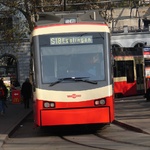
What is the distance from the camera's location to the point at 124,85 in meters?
32.4

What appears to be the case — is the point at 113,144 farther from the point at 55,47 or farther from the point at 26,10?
the point at 26,10

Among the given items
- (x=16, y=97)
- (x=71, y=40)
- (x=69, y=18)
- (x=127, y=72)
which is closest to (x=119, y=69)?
(x=127, y=72)

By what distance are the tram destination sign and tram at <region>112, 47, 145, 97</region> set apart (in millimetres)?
18294

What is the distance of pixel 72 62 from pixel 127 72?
19857mm

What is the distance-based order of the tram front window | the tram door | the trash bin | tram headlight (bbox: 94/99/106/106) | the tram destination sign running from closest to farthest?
tram headlight (bbox: 94/99/106/106) → the tram front window → the tram destination sign → the trash bin → the tram door

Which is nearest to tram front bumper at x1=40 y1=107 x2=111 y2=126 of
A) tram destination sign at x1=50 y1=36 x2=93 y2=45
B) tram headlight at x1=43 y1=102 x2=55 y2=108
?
tram headlight at x1=43 y1=102 x2=55 y2=108

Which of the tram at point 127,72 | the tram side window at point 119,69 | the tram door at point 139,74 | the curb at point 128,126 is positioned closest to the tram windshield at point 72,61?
the curb at point 128,126

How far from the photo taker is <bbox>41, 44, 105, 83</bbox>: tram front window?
513 inches

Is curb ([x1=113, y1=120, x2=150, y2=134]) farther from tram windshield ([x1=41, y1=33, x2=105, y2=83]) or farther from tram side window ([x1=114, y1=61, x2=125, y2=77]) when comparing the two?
tram side window ([x1=114, y1=61, x2=125, y2=77])

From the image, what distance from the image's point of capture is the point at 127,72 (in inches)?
1284

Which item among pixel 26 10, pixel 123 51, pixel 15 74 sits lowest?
pixel 15 74

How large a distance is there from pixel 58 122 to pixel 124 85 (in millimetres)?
20009

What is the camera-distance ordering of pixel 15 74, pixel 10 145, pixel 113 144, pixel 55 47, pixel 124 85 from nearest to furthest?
pixel 113 144
pixel 10 145
pixel 55 47
pixel 124 85
pixel 15 74

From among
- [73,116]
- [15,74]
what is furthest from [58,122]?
[15,74]
